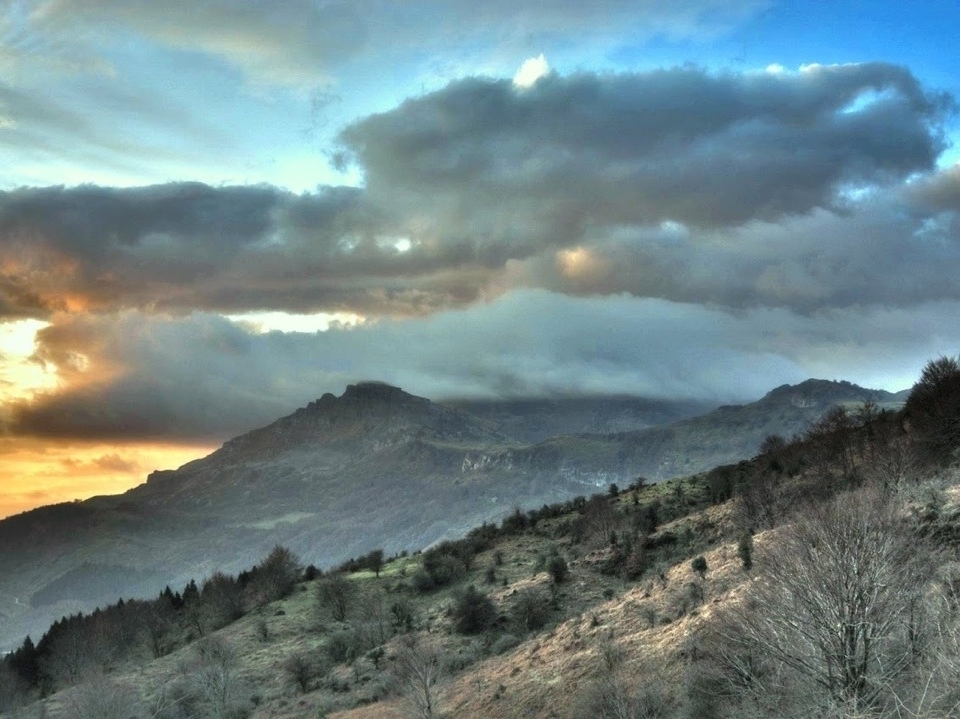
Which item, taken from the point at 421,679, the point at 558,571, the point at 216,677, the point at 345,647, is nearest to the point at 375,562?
the point at 345,647

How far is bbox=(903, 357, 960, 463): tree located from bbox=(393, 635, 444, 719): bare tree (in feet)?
171

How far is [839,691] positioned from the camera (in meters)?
33.4

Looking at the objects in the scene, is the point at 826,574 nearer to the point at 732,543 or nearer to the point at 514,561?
the point at 732,543

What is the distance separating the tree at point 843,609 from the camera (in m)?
34.0

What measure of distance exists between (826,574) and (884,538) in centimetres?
428

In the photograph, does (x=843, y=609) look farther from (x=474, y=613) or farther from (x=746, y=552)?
(x=474, y=613)

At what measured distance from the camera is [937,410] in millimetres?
87062

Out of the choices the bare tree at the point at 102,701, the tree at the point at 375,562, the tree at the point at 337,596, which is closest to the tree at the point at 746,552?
the tree at the point at 337,596

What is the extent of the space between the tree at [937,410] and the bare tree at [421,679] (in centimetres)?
5223

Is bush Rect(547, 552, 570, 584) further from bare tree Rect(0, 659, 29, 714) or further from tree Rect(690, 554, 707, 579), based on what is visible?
bare tree Rect(0, 659, 29, 714)

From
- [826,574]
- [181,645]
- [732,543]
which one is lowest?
[181,645]

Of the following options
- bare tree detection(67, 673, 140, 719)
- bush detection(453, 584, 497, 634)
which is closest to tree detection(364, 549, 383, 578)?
bush detection(453, 584, 497, 634)

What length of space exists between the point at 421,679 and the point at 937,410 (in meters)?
61.7

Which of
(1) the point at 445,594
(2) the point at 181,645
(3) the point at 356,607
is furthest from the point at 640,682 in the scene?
(2) the point at 181,645
